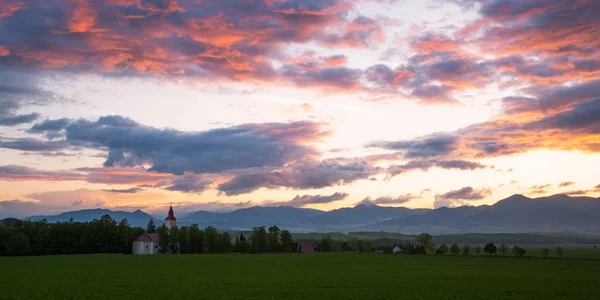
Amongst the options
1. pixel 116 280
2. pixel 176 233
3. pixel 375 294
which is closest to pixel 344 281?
pixel 375 294

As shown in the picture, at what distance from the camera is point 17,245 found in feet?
420

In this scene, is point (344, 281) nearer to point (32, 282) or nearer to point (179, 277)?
point (179, 277)

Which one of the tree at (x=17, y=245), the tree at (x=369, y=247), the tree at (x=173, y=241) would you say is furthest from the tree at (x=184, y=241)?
the tree at (x=369, y=247)

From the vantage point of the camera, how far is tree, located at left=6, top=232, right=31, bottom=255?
12756cm

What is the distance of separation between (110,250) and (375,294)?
12072 cm

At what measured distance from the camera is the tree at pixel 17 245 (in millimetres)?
127562

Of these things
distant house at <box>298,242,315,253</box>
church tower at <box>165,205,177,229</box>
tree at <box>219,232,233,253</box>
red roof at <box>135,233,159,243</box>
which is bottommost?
distant house at <box>298,242,315,253</box>

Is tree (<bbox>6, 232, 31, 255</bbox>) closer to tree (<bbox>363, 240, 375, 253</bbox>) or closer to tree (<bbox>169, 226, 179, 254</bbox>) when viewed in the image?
tree (<bbox>169, 226, 179, 254</bbox>)

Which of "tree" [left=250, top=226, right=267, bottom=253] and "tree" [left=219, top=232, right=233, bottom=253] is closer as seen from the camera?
"tree" [left=219, top=232, right=233, bottom=253]

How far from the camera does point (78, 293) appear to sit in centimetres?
4272

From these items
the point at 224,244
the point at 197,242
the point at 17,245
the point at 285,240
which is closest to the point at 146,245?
the point at 197,242

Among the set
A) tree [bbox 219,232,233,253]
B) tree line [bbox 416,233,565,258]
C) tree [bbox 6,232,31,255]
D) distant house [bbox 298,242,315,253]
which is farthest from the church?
tree line [bbox 416,233,565,258]

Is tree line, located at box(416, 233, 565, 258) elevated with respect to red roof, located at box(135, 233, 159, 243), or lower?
lower

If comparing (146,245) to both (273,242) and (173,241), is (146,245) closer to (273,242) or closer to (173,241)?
(173,241)
